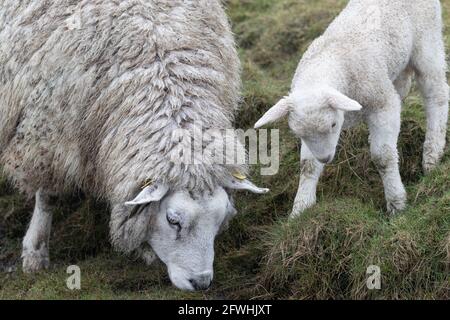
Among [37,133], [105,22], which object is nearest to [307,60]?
[105,22]

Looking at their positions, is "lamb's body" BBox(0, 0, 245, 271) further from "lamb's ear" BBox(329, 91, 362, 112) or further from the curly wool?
"lamb's ear" BBox(329, 91, 362, 112)

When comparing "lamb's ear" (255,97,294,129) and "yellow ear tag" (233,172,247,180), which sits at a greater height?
"lamb's ear" (255,97,294,129)

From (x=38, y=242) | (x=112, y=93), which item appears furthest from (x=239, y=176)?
(x=38, y=242)

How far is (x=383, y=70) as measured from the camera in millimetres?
5891

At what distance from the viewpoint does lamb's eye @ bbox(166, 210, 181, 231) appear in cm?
530

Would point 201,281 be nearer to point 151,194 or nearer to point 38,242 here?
point 151,194

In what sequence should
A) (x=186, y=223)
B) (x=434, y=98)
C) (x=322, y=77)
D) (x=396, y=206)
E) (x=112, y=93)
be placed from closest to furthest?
(x=186, y=223) → (x=322, y=77) → (x=112, y=93) → (x=396, y=206) → (x=434, y=98)

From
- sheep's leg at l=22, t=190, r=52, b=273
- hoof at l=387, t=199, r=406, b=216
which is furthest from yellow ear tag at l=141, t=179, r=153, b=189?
hoof at l=387, t=199, r=406, b=216

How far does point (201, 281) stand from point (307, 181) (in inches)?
48.9

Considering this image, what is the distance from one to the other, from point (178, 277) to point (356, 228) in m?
1.24

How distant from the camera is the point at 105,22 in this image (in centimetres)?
584

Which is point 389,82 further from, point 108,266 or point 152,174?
point 108,266

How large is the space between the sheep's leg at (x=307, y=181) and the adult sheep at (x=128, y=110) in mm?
629
